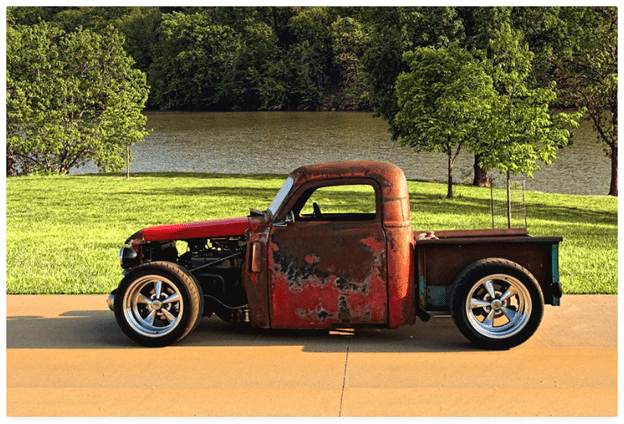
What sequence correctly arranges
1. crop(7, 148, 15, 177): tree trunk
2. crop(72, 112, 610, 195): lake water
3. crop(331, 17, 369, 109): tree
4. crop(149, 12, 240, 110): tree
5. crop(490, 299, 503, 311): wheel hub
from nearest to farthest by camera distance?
1. crop(490, 299, 503, 311): wheel hub
2. crop(7, 148, 15, 177): tree trunk
3. crop(72, 112, 610, 195): lake water
4. crop(331, 17, 369, 109): tree
5. crop(149, 12, 240, 110): tree

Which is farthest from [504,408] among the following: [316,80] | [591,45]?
[316,80]

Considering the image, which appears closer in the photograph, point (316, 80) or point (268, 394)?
point (268, 394)

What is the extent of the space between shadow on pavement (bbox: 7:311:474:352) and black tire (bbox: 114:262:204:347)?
15 centimetres

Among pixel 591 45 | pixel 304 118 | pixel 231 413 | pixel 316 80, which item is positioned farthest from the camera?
pixel 316 80

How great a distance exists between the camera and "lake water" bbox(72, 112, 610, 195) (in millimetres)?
39938

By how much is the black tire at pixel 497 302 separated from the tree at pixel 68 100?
1189 inches

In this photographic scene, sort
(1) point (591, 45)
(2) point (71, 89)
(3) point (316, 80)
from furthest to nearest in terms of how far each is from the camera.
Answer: (3) point (316, 80), (2) point (71, 89), (1) point (591, 45)

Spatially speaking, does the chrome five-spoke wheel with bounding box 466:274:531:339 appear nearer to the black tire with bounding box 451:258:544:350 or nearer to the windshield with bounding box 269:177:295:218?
the black tire with bounding box 451:258:544:350

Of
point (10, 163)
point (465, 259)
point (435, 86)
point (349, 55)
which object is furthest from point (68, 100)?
point (349, 55)

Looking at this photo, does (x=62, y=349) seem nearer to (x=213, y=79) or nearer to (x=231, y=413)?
(x=231, y=413)

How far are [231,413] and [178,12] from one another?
91.2 metres

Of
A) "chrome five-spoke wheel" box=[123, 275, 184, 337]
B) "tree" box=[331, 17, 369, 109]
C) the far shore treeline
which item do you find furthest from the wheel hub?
"tree" box=[331, 17, 369, 109]

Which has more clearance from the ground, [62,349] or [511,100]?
[511,100]

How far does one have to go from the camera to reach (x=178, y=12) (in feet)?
306
